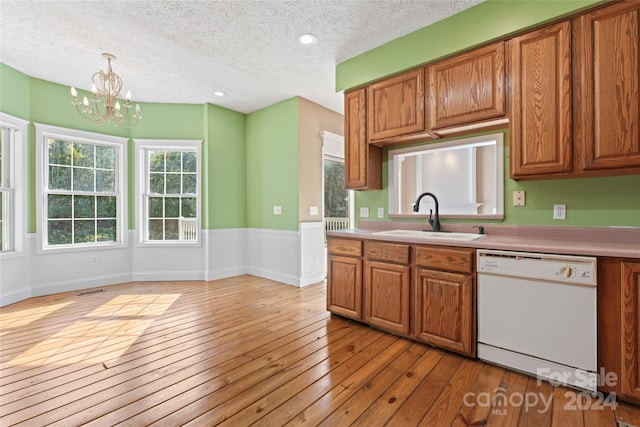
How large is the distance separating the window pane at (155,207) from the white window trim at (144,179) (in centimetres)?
10

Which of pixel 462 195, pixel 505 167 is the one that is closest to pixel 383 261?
pixel 462 195

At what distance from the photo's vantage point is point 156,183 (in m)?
4.77

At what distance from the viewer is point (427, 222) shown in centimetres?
307

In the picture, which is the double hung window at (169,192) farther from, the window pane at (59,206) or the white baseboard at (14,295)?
the white baseboard at (14,295)

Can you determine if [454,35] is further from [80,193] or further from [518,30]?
[80,193]

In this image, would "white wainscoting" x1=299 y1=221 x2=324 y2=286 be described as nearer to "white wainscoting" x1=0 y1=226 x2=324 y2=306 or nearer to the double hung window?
"white wainscoting" x1=0 y1=226 x2=324 y2=306

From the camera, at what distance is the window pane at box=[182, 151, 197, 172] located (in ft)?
15.9

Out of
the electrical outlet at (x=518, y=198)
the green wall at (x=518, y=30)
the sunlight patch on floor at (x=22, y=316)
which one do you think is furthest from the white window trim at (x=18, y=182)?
the electrical outlet at (x=518, y=198)

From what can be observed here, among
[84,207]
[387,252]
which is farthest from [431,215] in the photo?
[84,207]

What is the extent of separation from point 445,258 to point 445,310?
0.40 metres

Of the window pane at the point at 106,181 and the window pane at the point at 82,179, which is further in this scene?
the window pane at the point at 106,181

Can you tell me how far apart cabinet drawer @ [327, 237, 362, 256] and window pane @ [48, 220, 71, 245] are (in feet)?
12.1

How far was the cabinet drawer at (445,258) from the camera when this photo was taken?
2.21 meters

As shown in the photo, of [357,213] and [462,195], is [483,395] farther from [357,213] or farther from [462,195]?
[357,213]
